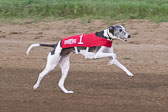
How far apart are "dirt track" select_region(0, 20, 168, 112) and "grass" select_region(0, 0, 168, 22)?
2.40 ft

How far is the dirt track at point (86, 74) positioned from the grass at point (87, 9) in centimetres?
73

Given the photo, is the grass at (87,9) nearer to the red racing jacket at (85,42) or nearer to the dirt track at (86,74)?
the dirt track at (86,74)

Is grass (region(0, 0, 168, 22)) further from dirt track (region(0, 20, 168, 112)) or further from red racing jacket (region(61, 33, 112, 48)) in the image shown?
red racing jacket (region(61, 33, 112, 48))

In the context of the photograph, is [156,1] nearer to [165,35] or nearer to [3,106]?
[165,35]

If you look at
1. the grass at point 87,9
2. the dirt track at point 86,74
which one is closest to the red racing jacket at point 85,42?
the dirt track at point 86,74

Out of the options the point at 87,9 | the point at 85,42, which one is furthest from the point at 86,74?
the point at 87,9

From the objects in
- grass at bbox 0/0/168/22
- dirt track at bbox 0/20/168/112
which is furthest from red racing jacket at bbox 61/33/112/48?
grass at bbox 0/0/168/22

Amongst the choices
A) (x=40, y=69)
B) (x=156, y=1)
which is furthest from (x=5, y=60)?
(x=156, y=1)

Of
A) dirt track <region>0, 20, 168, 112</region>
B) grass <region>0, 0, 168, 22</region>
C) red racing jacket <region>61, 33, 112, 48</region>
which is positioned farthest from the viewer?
grass <region>0, 0, 168, 22</region>

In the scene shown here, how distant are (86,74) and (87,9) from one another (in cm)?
735

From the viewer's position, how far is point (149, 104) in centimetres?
991

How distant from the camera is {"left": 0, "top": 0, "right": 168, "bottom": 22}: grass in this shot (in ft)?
63.0

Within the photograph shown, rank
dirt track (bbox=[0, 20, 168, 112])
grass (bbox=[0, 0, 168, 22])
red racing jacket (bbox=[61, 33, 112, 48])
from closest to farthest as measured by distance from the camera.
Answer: dirt track (bbox=[0, 20, 168, 112]) → red racing jacket (bbox=[61, 33, 112, 48]) → grass (bbox=[0, 0, 168, 22])

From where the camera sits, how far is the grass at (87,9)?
19188 mm
